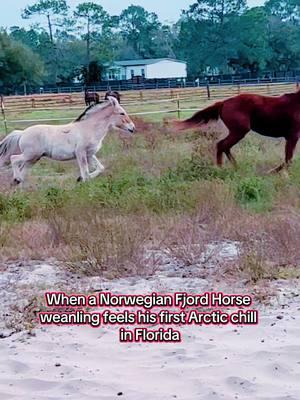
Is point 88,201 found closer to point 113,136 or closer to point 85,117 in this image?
point 85,117

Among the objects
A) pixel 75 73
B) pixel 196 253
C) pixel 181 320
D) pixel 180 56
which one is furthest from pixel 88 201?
pixel 180 56

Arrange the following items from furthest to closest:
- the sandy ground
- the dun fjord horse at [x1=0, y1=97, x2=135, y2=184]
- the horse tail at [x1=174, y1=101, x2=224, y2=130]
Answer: the horse tail at [x1=174, y1=101, x2=224, y2=130], the dun fjord horse at [x1=0, y1=97, x2=135, y2=184], the sandy ground

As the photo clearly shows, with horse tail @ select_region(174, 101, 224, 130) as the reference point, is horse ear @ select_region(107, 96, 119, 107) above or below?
above

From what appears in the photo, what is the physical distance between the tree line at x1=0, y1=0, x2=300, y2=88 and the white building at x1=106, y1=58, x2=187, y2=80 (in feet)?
4.87

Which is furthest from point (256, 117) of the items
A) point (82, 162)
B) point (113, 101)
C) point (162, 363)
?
point (162, 363)

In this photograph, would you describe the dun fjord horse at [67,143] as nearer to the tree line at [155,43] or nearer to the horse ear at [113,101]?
the horse ear at [113,101]

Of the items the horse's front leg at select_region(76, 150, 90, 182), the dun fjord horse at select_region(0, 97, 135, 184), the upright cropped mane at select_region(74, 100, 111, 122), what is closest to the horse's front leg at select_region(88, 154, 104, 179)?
the dun fjord horse at select_region(0, 97, 135, 184)

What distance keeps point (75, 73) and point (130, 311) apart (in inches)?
3033

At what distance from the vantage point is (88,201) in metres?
8.90

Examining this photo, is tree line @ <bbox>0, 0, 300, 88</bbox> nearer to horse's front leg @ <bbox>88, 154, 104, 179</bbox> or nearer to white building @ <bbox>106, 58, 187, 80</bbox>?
white building @ <bbox>106, 58, 187, 80</bbox>

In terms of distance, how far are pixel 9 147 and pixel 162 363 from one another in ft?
28.3

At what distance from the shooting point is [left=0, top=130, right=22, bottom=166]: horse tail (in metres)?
12.4

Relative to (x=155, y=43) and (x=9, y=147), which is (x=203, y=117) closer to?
(x=9, y=147)

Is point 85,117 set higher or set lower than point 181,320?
higher
